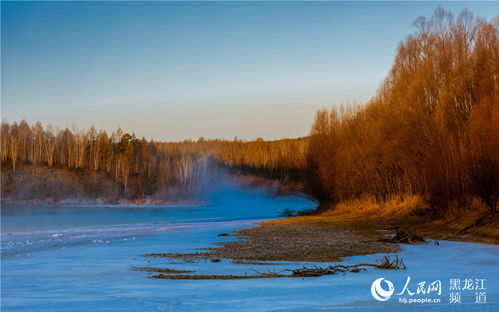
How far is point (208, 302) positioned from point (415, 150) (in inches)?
831

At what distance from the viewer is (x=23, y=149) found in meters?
91.8

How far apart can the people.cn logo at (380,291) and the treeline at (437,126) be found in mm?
12452

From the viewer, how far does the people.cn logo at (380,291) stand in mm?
6883

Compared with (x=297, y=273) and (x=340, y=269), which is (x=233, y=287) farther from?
(x=340, y=269)

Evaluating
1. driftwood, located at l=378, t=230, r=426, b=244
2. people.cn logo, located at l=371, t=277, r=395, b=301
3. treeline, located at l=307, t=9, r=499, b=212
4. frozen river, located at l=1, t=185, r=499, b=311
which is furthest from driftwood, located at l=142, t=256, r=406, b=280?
treeline, located at l=307, t=9, r=499, b=212

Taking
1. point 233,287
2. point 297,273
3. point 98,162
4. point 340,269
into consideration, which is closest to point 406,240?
point 340,269

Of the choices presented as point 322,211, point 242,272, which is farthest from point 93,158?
point 242,272

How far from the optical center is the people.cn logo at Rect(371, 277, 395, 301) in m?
6.88

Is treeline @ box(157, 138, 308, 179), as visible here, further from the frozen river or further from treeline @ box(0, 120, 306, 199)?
the frozen river

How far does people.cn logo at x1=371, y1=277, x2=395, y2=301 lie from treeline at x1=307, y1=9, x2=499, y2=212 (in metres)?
12.5

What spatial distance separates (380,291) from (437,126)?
1705cm

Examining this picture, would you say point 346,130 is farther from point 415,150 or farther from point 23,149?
point 23,149

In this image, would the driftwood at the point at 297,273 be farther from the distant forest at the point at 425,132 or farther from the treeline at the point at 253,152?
the treeline at the point at 253,152

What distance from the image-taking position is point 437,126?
894 inches
